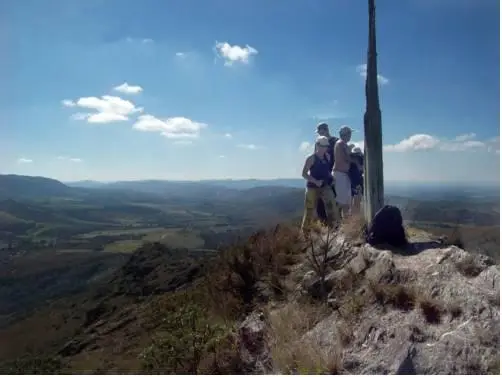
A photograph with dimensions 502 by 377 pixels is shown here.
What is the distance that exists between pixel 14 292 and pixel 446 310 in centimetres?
11550

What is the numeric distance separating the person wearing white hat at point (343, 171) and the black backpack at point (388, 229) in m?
1.86

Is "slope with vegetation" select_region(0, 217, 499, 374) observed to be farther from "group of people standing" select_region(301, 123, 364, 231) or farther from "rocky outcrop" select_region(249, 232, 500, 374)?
"group of people standing" select_region(301, 123, 364, 231)

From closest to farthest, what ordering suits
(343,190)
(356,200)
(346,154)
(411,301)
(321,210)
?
1. (411,301)
2. (346,154)
3. (343,190)
4. (321,210)
5. (356,200)

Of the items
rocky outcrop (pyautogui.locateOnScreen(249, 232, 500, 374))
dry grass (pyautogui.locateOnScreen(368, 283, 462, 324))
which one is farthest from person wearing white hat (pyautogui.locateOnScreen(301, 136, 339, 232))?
dry grass (pyautogui.locateOnScreen(368, 283, 462, 324))

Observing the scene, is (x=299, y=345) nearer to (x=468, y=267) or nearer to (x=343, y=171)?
(x=468, y=267)

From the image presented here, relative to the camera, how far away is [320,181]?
377 inches

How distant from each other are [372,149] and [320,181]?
136cm

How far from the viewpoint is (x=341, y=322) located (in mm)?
5949

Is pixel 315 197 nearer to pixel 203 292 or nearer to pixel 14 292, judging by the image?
pixel 203 292

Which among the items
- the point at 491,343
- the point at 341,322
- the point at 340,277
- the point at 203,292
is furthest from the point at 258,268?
the point at 491,343

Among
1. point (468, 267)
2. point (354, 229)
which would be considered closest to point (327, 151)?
point (354, 229)

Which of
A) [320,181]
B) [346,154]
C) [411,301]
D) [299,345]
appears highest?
[346,154]

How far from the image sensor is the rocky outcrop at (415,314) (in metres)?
4.84

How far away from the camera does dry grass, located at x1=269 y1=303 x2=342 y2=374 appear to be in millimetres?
5145
